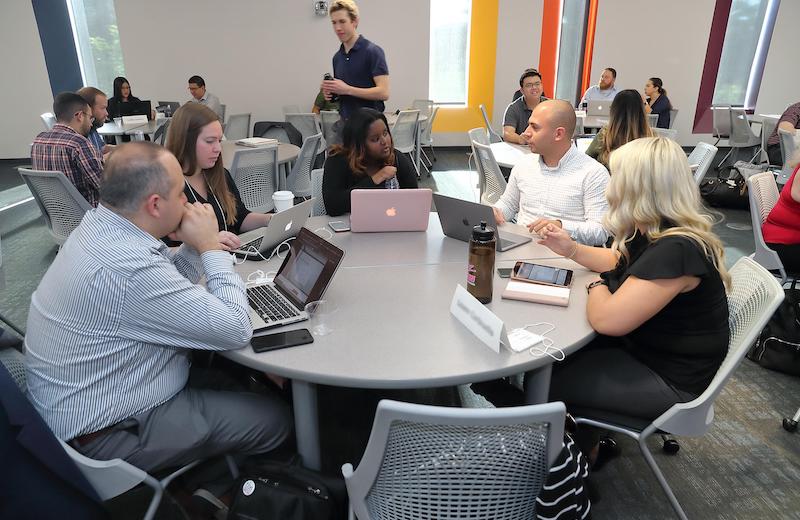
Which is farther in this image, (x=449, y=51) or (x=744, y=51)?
(x=744, y=51)

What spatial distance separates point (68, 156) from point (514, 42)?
7088 mm

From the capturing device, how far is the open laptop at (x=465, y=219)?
77.0 inches

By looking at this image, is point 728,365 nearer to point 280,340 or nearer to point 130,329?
point 280,340

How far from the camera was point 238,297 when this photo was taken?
1426mm

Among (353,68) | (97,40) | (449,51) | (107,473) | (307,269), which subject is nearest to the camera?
(107,473)

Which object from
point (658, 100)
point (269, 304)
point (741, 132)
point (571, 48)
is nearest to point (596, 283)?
point (269, 304)

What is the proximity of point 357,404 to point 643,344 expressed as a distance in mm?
1232

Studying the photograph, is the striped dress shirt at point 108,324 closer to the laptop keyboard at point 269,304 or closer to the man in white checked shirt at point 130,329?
the man in white checked shirt at point 130,329

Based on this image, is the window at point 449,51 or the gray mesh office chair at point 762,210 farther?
the window at point 449,51

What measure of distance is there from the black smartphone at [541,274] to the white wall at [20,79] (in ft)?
27.7

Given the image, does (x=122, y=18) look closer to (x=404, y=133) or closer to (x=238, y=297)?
(x=404, y=133)

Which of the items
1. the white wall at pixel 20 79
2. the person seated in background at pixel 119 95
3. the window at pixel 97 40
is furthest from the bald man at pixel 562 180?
the white wall at pixel 20 79

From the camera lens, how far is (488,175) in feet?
12.7

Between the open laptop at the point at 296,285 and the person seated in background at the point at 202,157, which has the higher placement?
the person seated in background at the point at 202,157
